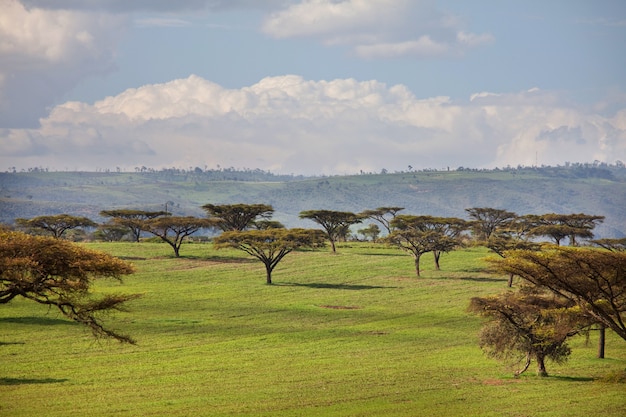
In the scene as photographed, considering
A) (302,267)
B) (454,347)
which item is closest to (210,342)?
(454,347)

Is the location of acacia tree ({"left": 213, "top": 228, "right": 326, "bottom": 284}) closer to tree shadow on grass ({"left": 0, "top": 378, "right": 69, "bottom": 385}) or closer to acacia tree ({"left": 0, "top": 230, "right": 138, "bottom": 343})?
tree shadow on grass ({"left": 0, "top": 378, "right": 69, "bottom": 385})

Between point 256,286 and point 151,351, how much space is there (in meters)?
40.2

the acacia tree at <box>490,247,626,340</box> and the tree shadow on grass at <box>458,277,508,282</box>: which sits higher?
the acacia tree at <box>490,247,626,340</box>

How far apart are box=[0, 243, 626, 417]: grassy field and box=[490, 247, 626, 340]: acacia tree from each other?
3.38 m

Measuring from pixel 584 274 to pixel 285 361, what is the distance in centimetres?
2051

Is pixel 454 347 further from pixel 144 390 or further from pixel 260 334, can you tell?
pixel 144 390

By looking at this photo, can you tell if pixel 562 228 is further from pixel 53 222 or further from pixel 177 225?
pixel 53 222

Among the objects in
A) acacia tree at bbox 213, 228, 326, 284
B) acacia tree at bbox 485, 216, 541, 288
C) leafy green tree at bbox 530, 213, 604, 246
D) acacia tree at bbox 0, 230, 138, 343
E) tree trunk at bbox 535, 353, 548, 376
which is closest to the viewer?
acacia tree at bbox 0, 230, 138, 343

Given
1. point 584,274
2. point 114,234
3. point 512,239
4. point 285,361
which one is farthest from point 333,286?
point 114,234

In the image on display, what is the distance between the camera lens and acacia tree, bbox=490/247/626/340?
39.2m

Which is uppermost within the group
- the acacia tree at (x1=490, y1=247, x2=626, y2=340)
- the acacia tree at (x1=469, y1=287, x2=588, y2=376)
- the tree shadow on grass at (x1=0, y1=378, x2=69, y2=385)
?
the acacia tree at (x1=490, y1=247, x2=626, y2=340)

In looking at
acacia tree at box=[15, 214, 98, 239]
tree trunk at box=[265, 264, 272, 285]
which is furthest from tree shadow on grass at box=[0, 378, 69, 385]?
acacia tree at box=[15, 214, 98, 239]

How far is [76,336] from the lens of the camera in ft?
193

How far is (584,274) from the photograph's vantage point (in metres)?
39.8
